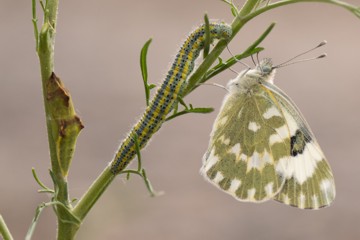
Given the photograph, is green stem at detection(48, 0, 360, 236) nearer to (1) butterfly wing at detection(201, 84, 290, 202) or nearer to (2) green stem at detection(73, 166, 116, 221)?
(2) green stem at detection(73, 166, 116, 221)

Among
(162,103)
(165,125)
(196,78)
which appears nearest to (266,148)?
(162,103)

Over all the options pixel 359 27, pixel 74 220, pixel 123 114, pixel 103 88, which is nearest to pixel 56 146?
pixel 74 220

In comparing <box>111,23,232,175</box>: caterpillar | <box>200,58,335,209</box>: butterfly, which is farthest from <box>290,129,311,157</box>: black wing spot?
<box>111,23,232,175</box>: caterpillar

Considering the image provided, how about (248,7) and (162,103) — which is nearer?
(248,7)

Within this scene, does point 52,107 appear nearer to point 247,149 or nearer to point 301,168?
point 247,149

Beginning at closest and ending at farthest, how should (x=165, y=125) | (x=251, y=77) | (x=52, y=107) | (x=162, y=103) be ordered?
(x=52, y=107) → (x=162, y=103) → (x=251, y=77) → (x=165, y=125)

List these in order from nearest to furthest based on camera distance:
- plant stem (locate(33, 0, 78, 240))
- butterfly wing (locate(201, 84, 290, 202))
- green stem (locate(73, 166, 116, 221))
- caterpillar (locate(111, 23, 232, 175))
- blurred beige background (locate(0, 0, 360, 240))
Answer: plant stem (locate(33, 0, 78, 240)), green stem (locate(73, 166, 116, 221)), caterpillar (locate(111, 23, 232, 175)), butterfly wing (locate(201, 84, 290, 202)), blurred beige background (locate(0, 0, 360, 240))

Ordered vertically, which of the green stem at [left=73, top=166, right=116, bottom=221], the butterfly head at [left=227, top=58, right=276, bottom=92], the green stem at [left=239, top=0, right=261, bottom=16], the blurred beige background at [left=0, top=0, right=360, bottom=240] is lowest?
the blurred beige background at [left=0, top=0, right=360, bottom=240]

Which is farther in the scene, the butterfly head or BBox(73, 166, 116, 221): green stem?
the butterfly head
